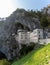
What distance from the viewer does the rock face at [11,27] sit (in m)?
63.1

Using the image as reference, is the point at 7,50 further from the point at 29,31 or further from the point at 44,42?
the point at 44,42

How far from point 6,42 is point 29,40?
21.0 ft

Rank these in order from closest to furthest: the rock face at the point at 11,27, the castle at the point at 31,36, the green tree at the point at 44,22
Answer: the castle at the point at 31,36 < the rock face at the point at 11,27 < the green tree at the point at 44,22

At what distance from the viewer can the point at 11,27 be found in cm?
6738

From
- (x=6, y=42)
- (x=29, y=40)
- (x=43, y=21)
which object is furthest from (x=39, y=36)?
(x=43, y=21)

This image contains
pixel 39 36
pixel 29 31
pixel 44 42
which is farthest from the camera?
pixel 29 31

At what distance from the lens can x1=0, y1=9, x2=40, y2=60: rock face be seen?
207 ft

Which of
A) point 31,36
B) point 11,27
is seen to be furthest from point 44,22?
point 31,36

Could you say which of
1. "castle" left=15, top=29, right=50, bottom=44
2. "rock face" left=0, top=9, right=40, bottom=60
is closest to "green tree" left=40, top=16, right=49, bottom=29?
"rock face" left=0, top=9, right=40, bottom=60

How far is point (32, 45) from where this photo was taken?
5556 cm

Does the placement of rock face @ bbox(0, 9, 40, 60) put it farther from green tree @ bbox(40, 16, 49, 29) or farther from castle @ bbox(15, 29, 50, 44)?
green tree @ bbox(40, 16, 49, 29)

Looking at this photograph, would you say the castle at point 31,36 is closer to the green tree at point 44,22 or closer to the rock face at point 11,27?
the rock face at point 11,27

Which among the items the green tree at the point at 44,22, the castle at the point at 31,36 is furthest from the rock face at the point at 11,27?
the green tree at the point at 44,22

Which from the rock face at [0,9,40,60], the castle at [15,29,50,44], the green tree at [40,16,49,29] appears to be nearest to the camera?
the castle at [15,29,50,44]
